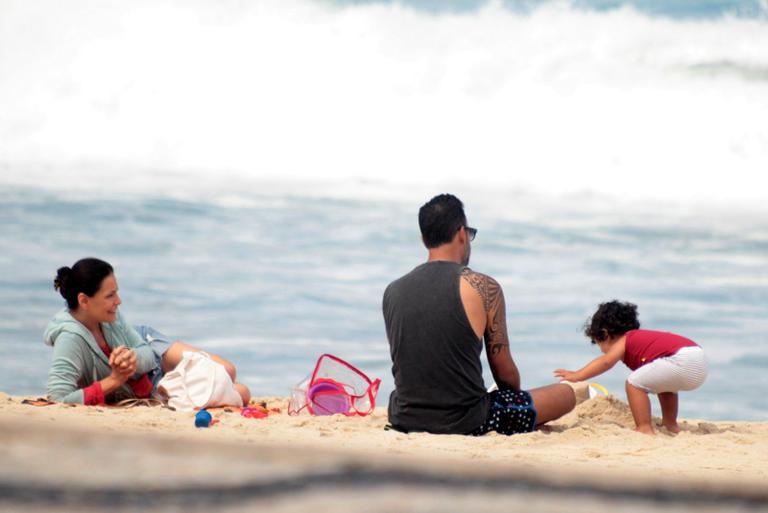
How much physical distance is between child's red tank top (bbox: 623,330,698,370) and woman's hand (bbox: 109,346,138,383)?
2.94m

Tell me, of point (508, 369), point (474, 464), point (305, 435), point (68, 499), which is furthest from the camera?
point (508, 369)

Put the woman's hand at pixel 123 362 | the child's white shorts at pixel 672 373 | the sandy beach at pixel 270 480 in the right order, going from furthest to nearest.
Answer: the child's white shorts at pixel 672 373 < the woman's hand at pixel 123 362 < the sandy beach at pixel 270 480

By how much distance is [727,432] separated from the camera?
19.9 feet

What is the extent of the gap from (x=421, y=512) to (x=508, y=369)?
4371 mm

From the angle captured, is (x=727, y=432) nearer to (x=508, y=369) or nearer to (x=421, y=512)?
(x=508, y=369)

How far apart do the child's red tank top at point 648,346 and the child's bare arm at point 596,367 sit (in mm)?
54

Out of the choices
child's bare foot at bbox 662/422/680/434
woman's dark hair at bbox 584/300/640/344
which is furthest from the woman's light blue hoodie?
child's bare foot at bbox 662/422/680/434

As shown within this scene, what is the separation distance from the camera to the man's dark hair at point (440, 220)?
17.3ft

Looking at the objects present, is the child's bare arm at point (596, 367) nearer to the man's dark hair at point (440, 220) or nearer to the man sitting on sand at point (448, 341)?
the man sitting on sand at point (448, 341)

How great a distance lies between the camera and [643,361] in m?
5.88

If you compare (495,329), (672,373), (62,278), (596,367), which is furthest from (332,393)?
(672,373)

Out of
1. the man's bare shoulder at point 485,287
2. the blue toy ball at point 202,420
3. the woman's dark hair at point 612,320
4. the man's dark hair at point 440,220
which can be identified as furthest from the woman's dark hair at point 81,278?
the woman's dark hair at point 612,320

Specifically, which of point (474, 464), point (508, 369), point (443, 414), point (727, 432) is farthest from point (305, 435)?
point (474, 464)

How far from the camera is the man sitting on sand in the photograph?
517 cm
